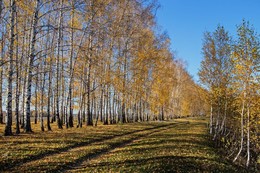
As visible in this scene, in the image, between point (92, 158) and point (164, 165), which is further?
point (92, 158)

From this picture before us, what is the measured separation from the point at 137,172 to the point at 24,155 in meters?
5.99

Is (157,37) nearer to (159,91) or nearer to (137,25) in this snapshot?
(137,25)

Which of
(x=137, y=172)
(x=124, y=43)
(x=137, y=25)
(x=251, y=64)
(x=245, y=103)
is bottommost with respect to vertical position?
(x=137, y=172)

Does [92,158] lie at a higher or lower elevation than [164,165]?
higher

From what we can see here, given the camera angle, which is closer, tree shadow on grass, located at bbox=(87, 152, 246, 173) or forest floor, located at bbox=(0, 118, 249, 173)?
forest floor, located at bbox=(0, 118, 249, 173)

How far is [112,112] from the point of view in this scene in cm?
4162

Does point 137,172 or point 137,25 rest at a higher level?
point 137,25

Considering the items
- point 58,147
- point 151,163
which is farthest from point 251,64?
point 58,147

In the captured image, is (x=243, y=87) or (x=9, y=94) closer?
(x=9, y=94)

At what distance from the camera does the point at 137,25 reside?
127 feet

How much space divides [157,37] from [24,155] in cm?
3549

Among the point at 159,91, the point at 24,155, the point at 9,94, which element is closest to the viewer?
the point at 24,155

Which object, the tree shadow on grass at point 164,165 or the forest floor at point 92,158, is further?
the tree shadow on grass at point 164,165

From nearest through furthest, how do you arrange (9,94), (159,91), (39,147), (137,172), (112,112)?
(137,172)
(39,147)
(9,94)
(112,112)
(159,91)
